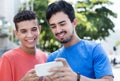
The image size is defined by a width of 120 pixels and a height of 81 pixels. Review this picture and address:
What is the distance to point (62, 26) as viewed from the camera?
8.57 ft

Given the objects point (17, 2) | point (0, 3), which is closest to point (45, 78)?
point (0, 3)

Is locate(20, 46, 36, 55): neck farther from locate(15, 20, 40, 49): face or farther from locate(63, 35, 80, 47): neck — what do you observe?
locate(63, 35, 80, 47): neck

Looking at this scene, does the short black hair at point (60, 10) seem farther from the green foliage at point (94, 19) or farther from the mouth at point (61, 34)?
the green foliage at point (94, 19)

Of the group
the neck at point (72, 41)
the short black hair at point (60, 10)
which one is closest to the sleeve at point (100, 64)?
the neck at point (72, 41)

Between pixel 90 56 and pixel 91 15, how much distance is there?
18493mm

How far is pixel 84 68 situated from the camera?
8.50 ft

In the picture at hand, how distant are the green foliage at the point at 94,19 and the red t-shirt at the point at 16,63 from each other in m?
16.7

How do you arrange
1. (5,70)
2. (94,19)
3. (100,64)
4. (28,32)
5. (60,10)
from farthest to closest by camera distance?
(94,19)
(28,32)
(5,70)
(60,10)
(100,64)

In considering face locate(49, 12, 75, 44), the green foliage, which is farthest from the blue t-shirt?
the green foliage

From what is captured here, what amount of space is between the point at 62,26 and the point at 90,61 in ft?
1.10

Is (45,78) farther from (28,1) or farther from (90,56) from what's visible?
(28,1)

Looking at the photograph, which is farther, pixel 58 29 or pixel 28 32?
pixel 28 32

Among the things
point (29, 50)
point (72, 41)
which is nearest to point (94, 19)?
point (29, 50)

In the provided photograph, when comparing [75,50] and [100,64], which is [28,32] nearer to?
[75,50]
